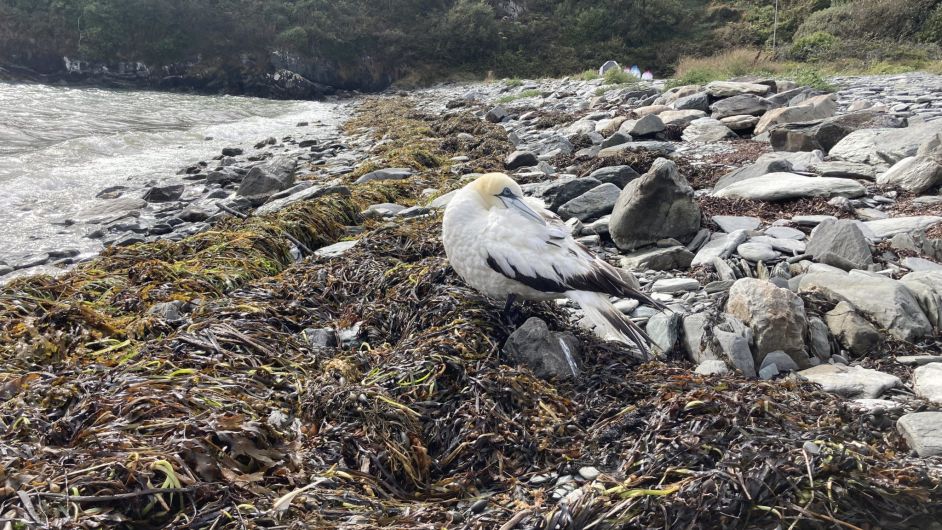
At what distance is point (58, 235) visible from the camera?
7.29 m

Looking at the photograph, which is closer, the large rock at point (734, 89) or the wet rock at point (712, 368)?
the wet rock at point (712, 368)

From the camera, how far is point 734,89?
11695 mm

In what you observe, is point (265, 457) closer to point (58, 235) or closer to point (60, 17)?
point (58, 235)

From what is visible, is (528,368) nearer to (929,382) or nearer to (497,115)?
(929,382)

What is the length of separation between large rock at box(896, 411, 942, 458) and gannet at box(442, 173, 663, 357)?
1.20 meters

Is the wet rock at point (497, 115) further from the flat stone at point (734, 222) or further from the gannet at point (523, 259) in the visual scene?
the gannet at point (523, 259)

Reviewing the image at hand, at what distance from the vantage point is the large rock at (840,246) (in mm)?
4312

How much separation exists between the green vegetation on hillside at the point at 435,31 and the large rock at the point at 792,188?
27.3m

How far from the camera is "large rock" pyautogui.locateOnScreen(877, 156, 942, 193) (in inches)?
235

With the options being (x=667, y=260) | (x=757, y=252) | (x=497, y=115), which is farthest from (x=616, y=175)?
(x=497, y=115)

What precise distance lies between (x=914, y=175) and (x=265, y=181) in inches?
310

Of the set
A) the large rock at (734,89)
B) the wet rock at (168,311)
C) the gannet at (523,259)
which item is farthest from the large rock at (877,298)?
the large rock at (734,89)

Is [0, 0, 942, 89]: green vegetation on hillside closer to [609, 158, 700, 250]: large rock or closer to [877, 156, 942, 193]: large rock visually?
[877, 156, 942, 193]: large rock

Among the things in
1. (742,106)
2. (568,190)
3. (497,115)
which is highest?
(742,106)
